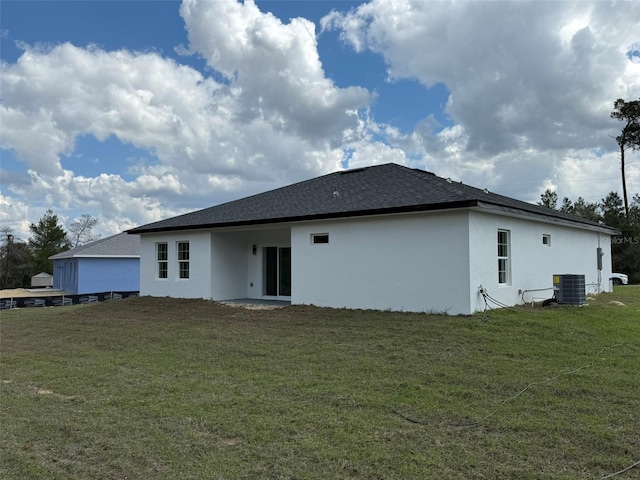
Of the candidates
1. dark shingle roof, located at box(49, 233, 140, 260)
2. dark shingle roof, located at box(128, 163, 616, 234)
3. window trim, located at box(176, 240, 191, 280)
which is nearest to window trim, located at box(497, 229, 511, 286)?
dark shingle roof, located at box(128, 163, 616, 234)

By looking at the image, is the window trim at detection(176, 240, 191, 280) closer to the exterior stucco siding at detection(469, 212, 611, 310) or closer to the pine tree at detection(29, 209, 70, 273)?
the exterior stucco siding at detection(469, 212, 611, 310)

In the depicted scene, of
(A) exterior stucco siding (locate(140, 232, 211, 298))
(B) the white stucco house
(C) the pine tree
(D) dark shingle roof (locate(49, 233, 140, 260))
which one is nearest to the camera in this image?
(B) the white stucco house

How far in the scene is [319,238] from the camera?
13.9m

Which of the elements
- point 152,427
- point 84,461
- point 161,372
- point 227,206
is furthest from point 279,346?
point 227,206

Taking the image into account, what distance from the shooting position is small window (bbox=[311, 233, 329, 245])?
13.7 metres

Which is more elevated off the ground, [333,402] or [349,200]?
[349,200]

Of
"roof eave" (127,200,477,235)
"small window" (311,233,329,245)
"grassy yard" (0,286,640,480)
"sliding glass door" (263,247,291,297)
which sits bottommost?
"grassy yard" (0,286,640,480)

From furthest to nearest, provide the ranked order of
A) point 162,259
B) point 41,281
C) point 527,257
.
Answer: point 41,281
point 162,259
point 527,257

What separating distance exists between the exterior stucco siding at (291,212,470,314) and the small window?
0.09 metres

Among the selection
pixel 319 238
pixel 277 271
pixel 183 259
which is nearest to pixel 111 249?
pixel 183 259

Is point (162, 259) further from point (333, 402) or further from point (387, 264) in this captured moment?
point (333, 402)

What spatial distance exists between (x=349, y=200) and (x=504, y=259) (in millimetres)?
4602

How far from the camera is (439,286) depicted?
11.4m

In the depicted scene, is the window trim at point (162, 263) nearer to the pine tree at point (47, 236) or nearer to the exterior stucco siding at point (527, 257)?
the exterior stucco siding at point (527, 257)
